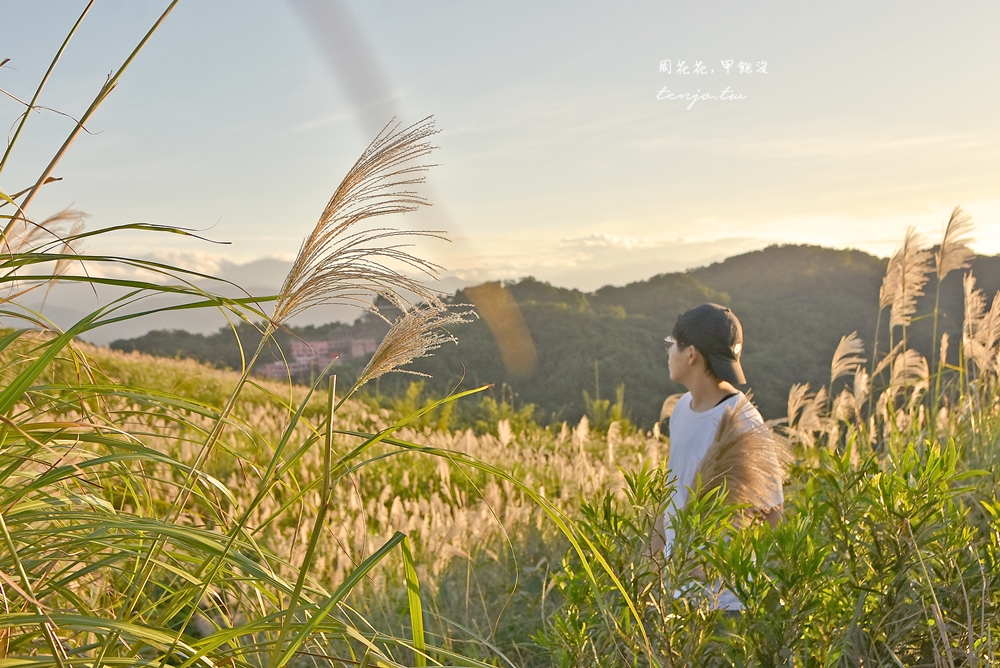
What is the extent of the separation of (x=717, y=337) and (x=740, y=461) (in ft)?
5.80

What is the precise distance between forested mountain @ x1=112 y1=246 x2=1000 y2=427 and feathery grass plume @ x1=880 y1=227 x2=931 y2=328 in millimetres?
10457

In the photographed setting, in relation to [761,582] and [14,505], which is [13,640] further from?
[761,582]

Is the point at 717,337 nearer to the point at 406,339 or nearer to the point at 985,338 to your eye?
the point at 985,338

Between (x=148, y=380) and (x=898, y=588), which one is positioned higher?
(x=148, y=380)

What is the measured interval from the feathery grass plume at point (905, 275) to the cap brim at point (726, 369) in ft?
6.39

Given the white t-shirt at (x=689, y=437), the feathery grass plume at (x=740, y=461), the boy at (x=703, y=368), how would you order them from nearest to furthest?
the feathery grass plume at (x=740, y=461) → the white t-shirt at (x=689, y=437) → the boy at (x=703, y=368)

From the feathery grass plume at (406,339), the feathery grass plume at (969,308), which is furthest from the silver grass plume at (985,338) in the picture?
the feathery grass plume at (406,339)

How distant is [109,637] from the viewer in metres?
1.27

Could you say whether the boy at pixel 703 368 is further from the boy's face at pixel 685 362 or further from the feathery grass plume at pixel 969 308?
the feathery grass plume at pixel 969 308

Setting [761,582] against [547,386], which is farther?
[547,386]

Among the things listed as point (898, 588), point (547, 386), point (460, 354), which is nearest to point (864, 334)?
point (547, 386)

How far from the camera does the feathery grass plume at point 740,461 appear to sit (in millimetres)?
1664

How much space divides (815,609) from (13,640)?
1.70 metres

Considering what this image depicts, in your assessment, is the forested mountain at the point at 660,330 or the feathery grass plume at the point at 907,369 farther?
the forested mountain at the point at 660,330
